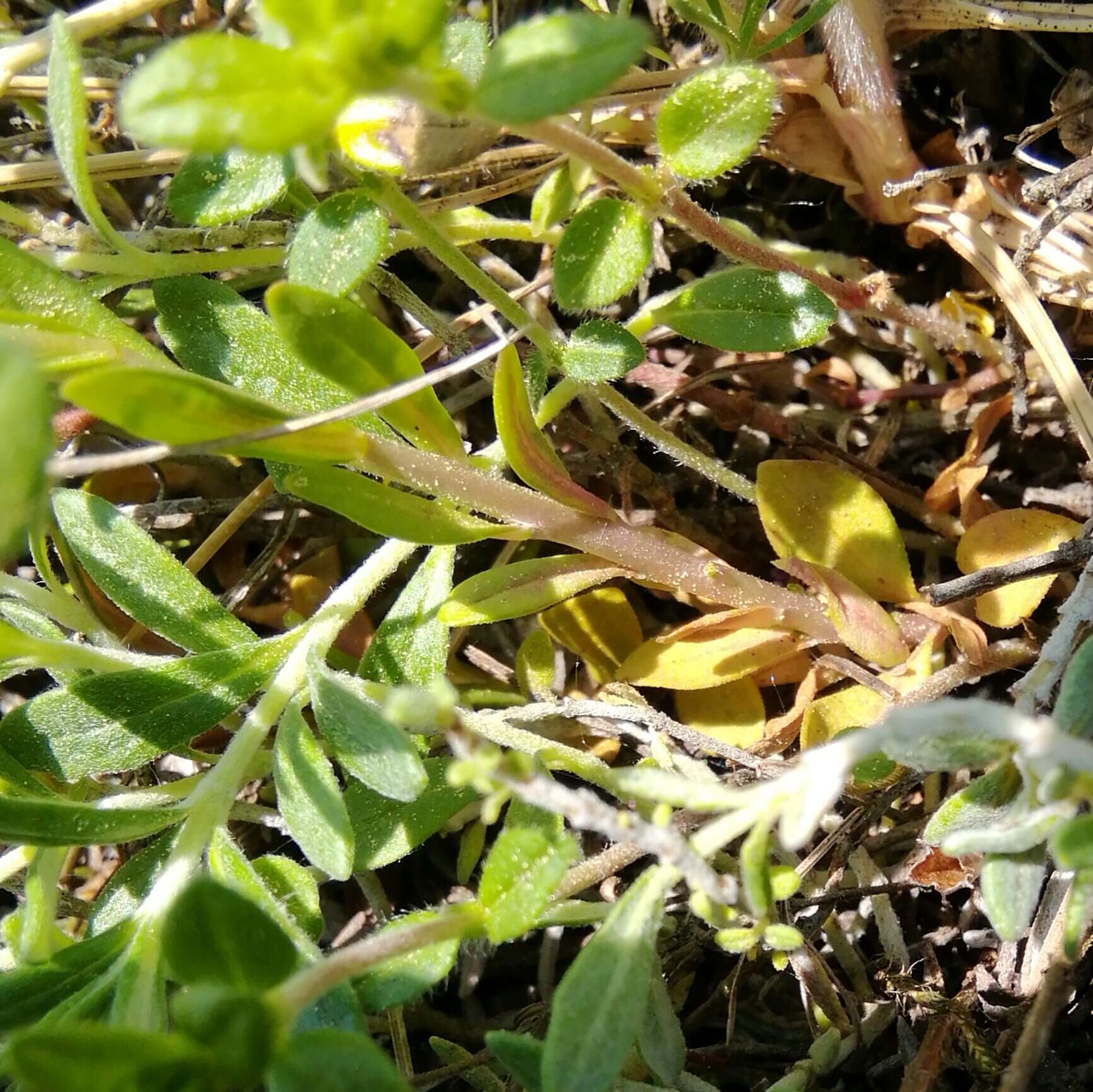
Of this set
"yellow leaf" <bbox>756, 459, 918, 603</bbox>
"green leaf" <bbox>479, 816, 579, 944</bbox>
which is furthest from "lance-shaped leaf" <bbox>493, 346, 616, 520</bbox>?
"green leaf" <bbox>479, 816, 579, 944</bbox>

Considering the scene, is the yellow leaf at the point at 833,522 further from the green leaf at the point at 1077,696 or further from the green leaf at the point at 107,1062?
the green leaf at the point at 107,1062

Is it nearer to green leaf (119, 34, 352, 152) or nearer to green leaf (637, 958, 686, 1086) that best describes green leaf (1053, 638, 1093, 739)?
green leaf (637, 958, 686, 1086)

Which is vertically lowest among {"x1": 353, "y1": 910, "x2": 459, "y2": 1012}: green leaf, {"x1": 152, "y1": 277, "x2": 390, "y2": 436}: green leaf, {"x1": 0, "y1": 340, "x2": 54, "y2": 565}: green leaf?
{"x1": 353, "y1": 910, "x2": 459, "y2": 1012}: green leaf

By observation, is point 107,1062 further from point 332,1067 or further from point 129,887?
point 129,887

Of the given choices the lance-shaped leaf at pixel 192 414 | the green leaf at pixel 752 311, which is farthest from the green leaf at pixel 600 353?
the lance-shaped leaf at pixel 192 414

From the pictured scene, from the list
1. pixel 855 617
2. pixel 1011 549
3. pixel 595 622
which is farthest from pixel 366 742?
pixel 1011 549
